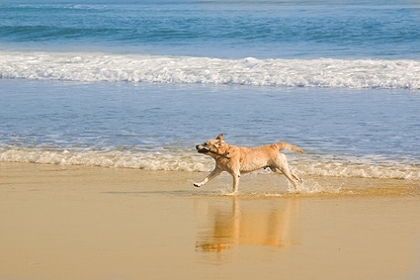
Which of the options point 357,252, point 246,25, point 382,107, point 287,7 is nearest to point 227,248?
point 357,252

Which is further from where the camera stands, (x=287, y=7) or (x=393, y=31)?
(x=287, y=7)

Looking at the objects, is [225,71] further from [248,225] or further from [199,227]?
[199,227]

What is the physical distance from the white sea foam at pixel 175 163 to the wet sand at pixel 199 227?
0.89 ft

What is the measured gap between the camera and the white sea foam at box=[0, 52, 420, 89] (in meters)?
17.1

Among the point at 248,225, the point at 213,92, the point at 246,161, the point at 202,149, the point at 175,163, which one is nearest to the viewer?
the point at 248,225

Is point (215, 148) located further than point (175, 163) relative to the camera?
No

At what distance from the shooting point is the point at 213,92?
16.0 m

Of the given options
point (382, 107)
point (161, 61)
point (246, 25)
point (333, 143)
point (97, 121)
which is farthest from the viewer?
point (246, 25)

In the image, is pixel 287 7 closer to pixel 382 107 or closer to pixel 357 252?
pixel 382 107

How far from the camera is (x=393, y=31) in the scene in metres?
26.7

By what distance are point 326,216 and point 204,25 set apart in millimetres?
24514

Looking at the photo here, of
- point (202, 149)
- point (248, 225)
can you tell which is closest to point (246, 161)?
point (202, 149)

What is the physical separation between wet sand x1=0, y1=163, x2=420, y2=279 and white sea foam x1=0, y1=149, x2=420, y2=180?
10.7 inches

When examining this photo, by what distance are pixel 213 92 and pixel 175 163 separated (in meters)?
6.16
